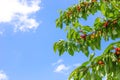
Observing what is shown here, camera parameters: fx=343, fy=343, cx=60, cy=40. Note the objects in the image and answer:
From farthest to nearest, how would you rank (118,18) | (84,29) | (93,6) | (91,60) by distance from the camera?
(93,6) < (84,29) < (118,18) < (91,60)

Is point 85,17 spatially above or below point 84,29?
above

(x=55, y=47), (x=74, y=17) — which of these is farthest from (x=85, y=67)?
(x=74, y=17)

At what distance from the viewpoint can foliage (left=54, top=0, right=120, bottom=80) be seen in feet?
16.1

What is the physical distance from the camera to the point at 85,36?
8719 mm

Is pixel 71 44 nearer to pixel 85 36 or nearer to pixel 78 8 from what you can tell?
pixel 85 36

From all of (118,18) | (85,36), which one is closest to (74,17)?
(85,36)

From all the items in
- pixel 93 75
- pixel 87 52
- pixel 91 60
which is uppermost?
pixel 87 52

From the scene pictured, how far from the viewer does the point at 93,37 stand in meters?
8.29

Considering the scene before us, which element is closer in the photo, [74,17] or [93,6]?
[93,6]

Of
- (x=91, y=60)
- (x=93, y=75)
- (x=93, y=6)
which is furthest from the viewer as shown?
(x=93, y=6)

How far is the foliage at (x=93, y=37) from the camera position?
491 centimetres

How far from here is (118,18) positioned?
7.56 meters

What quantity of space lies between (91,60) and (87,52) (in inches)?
135

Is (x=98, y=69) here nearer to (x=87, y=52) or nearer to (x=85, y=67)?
(x=85, y=67)
